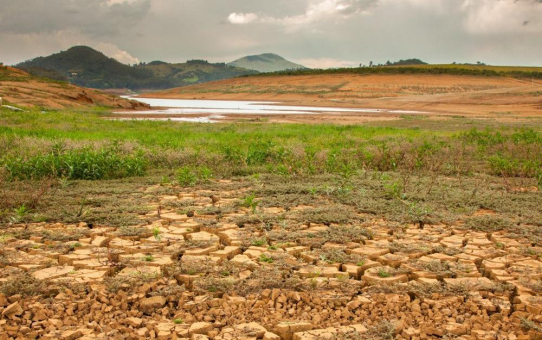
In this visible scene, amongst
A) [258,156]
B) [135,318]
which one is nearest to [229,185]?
[258,156]

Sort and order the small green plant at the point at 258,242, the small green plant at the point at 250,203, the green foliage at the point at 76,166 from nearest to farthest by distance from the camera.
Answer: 1. the small green plant at the point at 258,242
2. the small green plant at the point at 250,203
3. the green foliage at the point at 76,166

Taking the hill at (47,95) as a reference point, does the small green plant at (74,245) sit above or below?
below

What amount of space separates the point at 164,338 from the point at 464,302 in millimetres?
2256

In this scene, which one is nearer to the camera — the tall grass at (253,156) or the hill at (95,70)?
the tall grass at (253,156)

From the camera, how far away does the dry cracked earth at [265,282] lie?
3.32m

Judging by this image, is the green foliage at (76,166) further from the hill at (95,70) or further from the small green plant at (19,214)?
the hill at (95,70)

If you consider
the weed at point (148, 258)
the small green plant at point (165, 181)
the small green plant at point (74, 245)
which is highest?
the small green plant at point (165, 181)

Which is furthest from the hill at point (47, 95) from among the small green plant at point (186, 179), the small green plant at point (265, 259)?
the small green plant at point (265, 259)

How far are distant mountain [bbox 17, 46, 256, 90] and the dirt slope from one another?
64.6 m

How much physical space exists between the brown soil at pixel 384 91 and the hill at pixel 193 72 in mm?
84578

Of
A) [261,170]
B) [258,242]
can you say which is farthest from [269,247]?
[261,170]

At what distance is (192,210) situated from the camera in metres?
6.10

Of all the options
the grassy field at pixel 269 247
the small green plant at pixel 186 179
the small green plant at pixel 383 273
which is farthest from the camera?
the small green plant at pixel 186 179

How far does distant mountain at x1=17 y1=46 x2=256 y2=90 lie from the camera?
125 m
